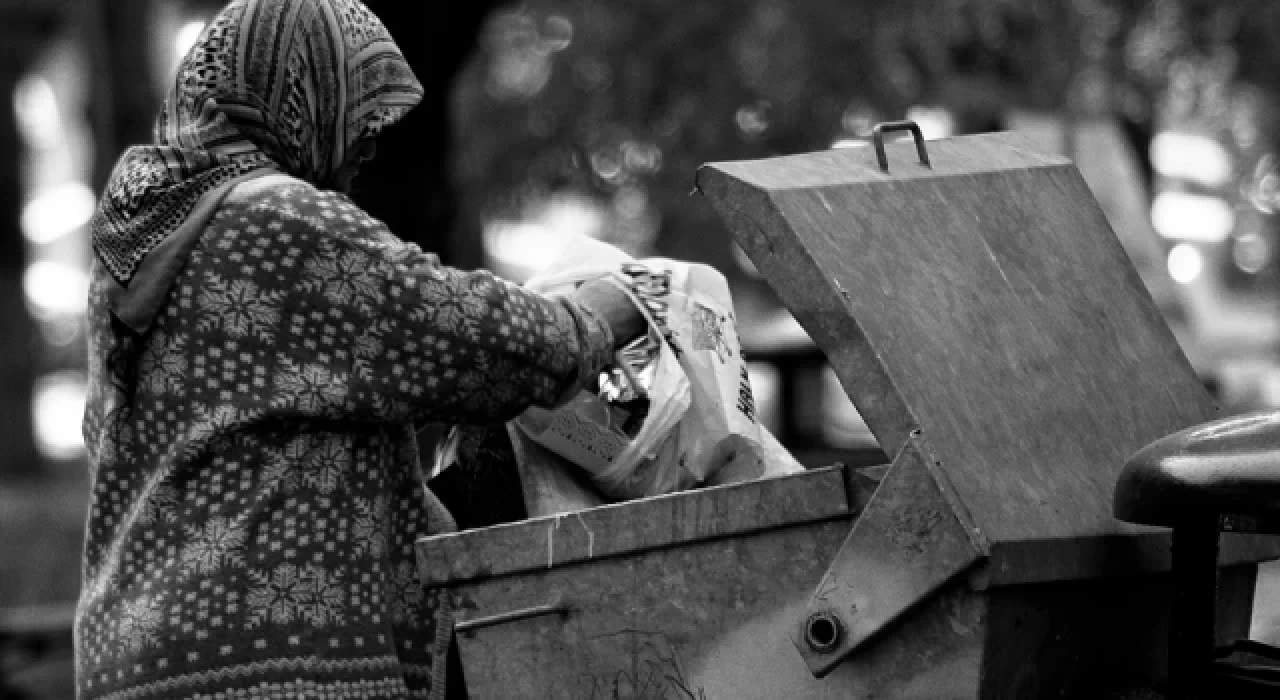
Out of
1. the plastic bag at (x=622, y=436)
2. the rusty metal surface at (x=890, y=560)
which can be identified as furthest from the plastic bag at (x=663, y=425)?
the rusty metal surface at (x=890, y=560)

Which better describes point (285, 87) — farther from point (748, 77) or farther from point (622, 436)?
point (748, 77)

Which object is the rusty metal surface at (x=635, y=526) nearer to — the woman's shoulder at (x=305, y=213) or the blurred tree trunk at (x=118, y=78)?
the woman's shoulder at (x=305, y=213)

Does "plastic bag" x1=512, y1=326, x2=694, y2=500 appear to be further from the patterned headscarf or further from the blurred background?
the blurred background

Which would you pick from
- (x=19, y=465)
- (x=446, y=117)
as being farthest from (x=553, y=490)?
(x=19, y=465)

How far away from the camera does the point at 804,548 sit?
254 centimetres

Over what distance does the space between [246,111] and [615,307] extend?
1.97 feet

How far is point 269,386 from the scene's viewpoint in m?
2.73

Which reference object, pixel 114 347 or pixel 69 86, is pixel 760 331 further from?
pixel 69 86

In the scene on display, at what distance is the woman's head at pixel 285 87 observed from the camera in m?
2.86

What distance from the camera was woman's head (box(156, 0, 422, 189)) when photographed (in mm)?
2857

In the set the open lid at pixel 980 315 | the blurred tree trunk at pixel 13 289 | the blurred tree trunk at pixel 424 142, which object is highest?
the open lid at pixel 980 315

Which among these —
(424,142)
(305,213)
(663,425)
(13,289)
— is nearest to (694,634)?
(663,425)

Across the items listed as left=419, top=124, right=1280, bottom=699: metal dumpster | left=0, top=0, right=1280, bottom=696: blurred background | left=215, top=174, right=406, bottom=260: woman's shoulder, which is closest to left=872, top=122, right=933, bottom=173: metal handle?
left=419, top=124, right=1280, bottom=699: metal dumpster

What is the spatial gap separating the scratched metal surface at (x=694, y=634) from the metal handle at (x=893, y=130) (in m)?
0.59
